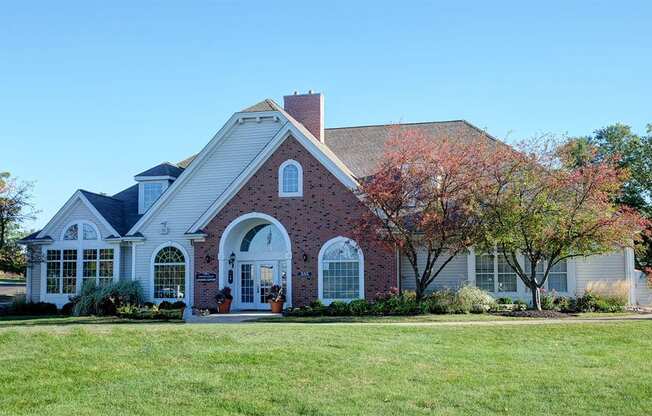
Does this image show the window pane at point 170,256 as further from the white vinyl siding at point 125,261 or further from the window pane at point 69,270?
the window pane at point 69,270

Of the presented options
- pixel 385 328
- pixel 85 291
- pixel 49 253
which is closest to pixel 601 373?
pixel 385 328

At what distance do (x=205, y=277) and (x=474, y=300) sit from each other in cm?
1066

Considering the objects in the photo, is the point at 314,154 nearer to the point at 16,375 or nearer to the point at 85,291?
the point at 85,291

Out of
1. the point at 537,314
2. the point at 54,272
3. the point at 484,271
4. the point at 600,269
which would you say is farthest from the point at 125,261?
the point at 600,269

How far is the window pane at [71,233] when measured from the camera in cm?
3197

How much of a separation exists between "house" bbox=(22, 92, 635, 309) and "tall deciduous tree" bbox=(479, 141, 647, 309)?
77.3 inches

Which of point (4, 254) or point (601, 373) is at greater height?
point (4, 254)

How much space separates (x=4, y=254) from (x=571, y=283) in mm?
24417

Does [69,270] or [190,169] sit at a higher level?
[190,169]

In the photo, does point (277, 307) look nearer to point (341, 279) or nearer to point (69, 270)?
point (341, 279)

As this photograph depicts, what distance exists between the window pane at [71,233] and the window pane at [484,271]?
680 inches

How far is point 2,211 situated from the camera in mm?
32281

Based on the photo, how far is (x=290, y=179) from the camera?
2819 centimetres

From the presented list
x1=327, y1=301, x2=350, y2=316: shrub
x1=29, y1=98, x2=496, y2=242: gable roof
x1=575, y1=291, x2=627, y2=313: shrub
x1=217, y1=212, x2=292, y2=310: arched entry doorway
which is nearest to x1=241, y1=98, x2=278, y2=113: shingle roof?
x1=29, y1=98, x2=496, y2=242: gable roof
